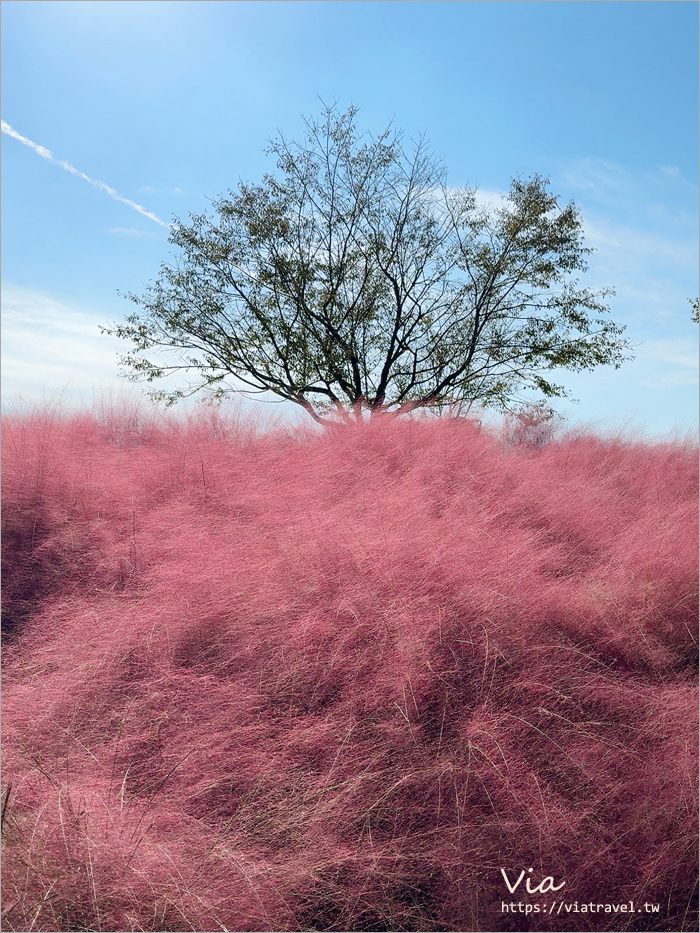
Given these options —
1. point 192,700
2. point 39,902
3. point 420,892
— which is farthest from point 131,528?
point 420,892

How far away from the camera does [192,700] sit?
12.4ft

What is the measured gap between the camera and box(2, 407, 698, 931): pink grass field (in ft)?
9.34

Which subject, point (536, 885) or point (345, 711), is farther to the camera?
point (345, 711)

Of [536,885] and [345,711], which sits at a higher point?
[345,711]

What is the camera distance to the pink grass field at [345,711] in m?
2.85

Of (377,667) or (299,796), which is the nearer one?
(299,796)

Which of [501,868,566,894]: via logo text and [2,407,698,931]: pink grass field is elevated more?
[2,407,698,931]: pink grass field

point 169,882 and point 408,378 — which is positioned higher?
point 408,378

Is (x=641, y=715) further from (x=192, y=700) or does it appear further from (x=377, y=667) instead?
(x=192, y=700)

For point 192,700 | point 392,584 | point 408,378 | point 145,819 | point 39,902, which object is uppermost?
point 408,378

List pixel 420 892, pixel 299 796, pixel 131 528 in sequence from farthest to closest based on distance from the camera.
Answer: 1. pixel 131 528
2. pixel 299 796
3. pixel 420 892

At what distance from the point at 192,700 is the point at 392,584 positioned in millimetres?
1369

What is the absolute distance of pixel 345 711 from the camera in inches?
140

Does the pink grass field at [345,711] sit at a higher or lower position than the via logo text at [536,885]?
higher
